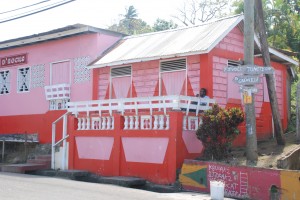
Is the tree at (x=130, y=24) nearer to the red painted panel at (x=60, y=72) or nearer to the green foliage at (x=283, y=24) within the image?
the green foliage at (x=283, y=24)

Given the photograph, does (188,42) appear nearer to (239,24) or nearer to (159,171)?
(239,24)

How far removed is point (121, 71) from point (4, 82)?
7.70 meters

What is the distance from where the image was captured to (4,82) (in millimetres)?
21906

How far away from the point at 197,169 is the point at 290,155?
2.56m

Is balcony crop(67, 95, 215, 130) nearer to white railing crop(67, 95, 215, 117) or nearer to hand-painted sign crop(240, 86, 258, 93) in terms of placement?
white railing crop(67, 95, 215, 117)

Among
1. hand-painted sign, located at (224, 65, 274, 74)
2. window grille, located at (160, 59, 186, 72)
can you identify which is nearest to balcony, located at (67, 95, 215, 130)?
window grille, located at (160, 59, 186, 72)

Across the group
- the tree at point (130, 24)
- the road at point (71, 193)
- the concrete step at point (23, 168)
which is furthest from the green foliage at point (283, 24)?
the tree at point (130, 24)

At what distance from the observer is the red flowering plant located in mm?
12289

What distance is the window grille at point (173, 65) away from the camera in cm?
1534

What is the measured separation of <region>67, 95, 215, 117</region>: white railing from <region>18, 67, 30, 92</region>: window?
19.5 ft

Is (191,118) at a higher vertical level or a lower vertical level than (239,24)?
lower

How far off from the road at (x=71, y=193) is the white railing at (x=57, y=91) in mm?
6631

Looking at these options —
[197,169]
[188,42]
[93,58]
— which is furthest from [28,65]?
[197,169]

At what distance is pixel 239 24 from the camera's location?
52.1ft
